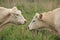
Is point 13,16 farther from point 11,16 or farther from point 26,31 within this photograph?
point 26,31

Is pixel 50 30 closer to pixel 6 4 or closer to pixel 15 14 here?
pixel 15 14

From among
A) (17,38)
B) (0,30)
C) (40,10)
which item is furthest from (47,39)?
(40,10)

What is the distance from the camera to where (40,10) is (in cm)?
1230

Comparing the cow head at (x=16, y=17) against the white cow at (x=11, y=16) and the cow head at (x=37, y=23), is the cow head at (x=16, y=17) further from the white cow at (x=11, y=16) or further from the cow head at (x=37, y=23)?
the cow head at (x=37, y=23)

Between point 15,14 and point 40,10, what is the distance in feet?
10.7

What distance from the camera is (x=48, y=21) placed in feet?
30.3

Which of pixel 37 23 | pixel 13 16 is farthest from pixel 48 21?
pixel 13 16

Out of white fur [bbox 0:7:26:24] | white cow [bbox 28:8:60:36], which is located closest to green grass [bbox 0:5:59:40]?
white cow [bbox 28:8:60:36]

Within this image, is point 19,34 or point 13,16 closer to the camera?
point 13,16

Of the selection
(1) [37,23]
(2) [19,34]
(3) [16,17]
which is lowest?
(2) [19,34]

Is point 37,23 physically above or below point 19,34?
above

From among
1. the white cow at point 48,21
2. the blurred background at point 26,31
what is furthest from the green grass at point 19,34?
the white cow at point 48,21

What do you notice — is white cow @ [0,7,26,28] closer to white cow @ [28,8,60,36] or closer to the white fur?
the white fur

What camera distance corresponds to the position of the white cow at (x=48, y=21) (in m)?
8.97
